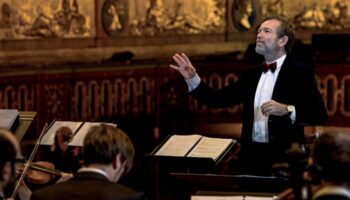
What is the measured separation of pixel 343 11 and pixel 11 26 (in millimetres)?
5547

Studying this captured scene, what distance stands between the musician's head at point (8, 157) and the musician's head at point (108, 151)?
0.51 metres

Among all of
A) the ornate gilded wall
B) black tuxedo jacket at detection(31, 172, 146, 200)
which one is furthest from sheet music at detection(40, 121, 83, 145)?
the ornate gilded wall

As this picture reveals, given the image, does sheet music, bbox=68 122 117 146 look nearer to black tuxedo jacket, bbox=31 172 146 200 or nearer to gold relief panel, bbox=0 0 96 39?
black tuxedo jacket, bbox=31 172 146 200

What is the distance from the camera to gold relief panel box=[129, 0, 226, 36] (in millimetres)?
14078

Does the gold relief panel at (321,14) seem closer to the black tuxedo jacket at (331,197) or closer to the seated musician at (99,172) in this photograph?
the seated musician at (99,172)

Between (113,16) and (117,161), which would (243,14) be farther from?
(117,161)

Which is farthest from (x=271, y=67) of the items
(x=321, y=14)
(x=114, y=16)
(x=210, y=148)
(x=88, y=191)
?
(x=321, y=14)

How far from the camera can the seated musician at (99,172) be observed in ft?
15.5

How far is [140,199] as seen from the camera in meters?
4.78

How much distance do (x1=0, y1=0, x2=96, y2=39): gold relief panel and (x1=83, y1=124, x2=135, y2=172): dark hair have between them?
7551 mm

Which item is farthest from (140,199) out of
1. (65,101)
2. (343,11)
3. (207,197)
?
(343,11)

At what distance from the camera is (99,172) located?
15.7ft

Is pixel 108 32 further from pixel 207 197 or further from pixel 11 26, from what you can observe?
pixel 207 197

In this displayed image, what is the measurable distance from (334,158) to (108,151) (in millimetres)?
1026
